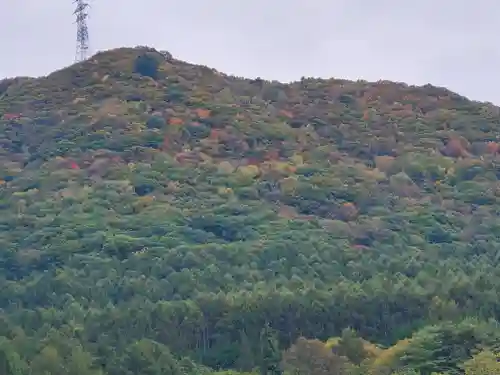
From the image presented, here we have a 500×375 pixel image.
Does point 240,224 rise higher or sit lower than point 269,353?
higher

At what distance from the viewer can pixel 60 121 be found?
223 ft

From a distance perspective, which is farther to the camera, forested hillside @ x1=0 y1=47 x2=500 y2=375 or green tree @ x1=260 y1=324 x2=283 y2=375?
forested hillside @ x1=0 y1=47 x2=500 y2=375

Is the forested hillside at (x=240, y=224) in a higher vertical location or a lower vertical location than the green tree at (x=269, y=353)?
higher

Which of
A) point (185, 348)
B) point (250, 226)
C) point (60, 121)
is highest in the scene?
point (60, 121)

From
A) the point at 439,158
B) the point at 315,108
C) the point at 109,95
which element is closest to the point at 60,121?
the point at 109,95

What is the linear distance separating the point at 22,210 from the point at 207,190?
9.06 meters

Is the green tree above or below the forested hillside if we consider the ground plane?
below

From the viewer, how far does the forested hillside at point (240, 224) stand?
4538 cm

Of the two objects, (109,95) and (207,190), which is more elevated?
(109,95)

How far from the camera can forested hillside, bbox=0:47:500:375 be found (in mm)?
45375

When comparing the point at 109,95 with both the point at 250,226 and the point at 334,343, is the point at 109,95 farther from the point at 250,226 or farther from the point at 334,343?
the point at 334,343

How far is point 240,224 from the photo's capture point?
189ft

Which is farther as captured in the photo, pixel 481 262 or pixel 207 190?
pixel 207 190

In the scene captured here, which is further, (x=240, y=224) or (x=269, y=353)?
(x=240, y=224)
